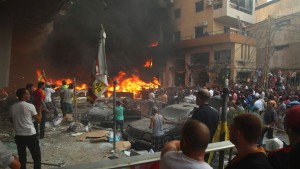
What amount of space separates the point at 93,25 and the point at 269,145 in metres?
26.7

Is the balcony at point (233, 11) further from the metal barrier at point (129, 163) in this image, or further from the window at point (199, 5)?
the metal barrier at point (129, 163)

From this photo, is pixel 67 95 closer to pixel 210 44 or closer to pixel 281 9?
pixel 210 44

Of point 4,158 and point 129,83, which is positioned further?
point 129,83

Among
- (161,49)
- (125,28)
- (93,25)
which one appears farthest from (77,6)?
(161,49)

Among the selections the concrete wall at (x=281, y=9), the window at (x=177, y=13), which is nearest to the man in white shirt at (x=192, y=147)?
the concrete wall at (x=281, y=9)

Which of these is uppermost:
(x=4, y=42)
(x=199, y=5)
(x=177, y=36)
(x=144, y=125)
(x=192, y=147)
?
(x=199, y=5)

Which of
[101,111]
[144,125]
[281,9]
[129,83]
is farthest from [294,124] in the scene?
[281,9]

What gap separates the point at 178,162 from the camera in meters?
1.90

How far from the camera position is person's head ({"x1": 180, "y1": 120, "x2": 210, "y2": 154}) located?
72.3 inches

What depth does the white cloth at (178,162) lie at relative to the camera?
185cm

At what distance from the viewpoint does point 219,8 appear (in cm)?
3250

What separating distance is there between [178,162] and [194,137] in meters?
0.22

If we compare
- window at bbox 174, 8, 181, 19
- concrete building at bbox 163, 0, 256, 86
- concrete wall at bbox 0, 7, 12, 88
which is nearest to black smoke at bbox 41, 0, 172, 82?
window at bbox 174, 8, 181, 19

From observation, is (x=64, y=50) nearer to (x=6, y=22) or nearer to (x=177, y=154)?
(x=6, y=22)
